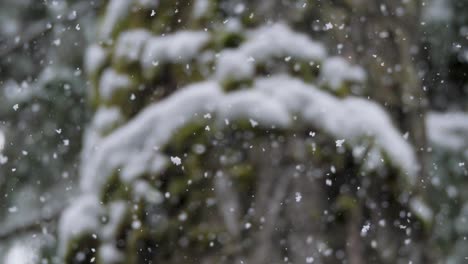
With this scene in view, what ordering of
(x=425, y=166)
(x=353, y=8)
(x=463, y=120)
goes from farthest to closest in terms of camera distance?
1. (x=463, y=120)
2. (x=353, y=8)
3. (x=425, y=166)

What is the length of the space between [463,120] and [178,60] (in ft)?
9.02

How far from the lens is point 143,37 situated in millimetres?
2059

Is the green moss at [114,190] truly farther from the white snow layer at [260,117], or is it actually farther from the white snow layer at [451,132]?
the white snow layer at [451,132]

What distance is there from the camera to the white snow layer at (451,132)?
4152mm

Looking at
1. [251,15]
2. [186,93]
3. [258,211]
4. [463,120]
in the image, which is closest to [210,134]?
[186,93]

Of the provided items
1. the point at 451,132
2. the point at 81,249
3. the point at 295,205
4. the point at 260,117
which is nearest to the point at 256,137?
the point at 260,117

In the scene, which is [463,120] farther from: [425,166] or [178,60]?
[178,60]

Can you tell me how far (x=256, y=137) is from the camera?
1854 mm

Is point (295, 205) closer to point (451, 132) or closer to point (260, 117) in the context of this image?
point (260, 117)

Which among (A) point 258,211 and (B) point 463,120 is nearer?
(A) point 258,211

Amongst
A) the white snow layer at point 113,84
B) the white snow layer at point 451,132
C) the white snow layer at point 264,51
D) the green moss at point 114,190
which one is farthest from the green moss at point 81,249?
the white snow layer at point 451,132

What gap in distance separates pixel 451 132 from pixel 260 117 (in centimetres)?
271

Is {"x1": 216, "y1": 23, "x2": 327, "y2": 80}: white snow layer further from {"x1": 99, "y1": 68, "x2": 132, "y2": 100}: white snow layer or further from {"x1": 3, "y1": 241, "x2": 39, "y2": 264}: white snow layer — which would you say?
{"x1": 3, "y1": 241, "x2": 39, "y2": 264}: white snow layer

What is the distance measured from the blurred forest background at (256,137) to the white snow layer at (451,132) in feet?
7.07
